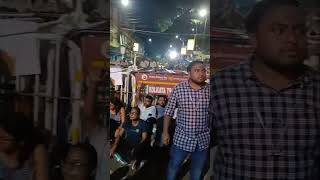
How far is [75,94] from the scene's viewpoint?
8.92 ft

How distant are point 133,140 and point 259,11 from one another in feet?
3.83

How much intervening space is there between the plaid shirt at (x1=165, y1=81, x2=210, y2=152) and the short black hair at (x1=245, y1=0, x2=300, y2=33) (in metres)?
0.48

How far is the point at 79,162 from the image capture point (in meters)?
2.68

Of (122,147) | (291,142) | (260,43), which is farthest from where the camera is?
(122,147)

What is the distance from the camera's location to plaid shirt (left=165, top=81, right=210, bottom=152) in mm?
2605

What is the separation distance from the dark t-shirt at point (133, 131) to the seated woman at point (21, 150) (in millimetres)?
582

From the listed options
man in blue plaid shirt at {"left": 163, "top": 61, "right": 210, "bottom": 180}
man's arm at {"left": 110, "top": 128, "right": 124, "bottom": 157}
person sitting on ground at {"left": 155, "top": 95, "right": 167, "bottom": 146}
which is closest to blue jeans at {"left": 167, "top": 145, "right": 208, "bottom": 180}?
man in blue plaid shirt at {"left": 163, "top": 61, "right": 210, "bottom": 180}

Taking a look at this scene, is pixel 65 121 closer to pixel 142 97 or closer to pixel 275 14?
pixel 142 97

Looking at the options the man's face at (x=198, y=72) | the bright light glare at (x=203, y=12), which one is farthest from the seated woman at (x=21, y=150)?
the bright light glare at (x=203, y=12)

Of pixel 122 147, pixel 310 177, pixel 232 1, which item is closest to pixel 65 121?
pixel 122 147

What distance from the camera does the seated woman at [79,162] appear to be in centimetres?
268

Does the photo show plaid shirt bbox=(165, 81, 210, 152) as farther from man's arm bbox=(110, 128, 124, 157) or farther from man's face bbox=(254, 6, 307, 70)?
man's face bbox=(254, 6, 307, 70)

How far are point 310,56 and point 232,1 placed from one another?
24.4 inches

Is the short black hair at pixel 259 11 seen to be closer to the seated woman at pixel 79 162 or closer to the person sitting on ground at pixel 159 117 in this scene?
the person sitting on ground at pixel 159 117
